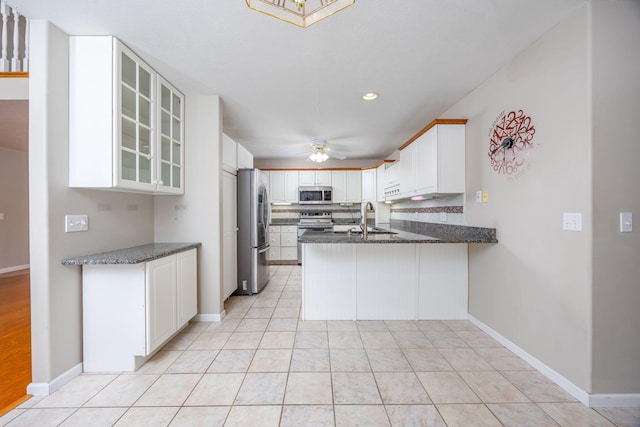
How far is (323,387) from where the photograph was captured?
1712 millimetres

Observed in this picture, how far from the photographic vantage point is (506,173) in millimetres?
2186

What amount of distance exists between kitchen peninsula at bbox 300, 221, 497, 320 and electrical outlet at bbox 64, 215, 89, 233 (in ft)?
5.96

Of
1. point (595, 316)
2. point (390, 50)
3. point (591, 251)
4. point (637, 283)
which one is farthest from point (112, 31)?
point (637, 283)

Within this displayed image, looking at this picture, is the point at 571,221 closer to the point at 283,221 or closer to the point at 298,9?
the point at 298,9

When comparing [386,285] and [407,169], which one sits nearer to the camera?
[386,285]

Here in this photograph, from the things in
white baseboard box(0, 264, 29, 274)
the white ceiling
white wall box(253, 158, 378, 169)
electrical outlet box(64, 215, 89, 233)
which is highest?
the white ceiling

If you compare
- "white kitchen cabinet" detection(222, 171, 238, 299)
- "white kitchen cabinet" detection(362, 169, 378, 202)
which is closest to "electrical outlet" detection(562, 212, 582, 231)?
"white kitchen cabinet" detection(222, 171, 238, 299)

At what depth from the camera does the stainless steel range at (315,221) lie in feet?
18.8

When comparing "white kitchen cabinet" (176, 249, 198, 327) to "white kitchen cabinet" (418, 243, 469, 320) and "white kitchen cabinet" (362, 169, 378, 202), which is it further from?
"white kitchen cabinet" (362, 169, 378, 202)

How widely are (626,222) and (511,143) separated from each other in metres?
0.91

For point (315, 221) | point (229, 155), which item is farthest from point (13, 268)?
point (315, 221)

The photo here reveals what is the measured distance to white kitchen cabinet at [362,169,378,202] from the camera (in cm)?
546

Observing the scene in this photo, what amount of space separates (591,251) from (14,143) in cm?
791

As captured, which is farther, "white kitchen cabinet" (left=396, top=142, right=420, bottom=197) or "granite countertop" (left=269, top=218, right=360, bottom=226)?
"granite countertop" (left=269, top=218, right=360, bottom=226)
